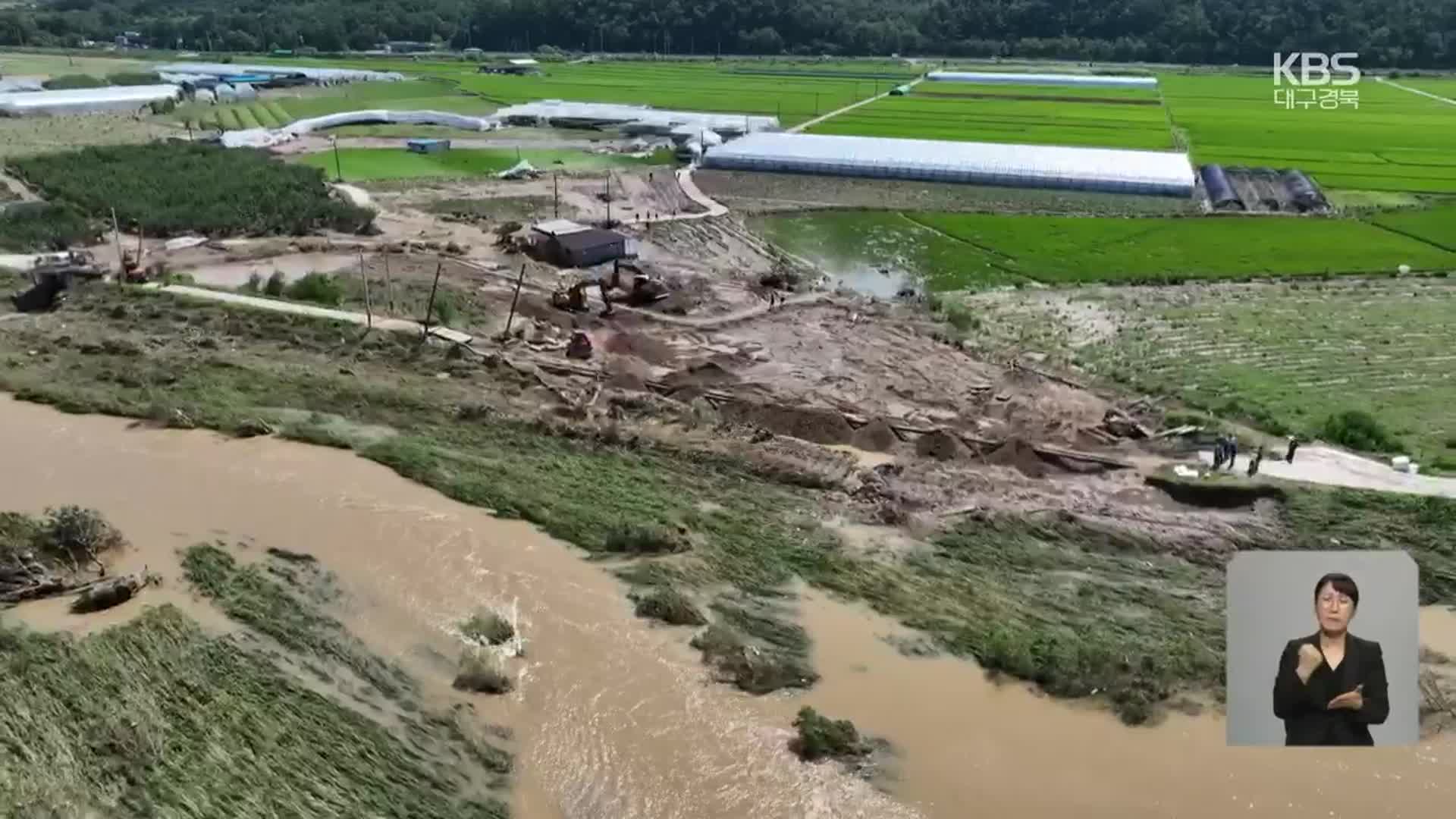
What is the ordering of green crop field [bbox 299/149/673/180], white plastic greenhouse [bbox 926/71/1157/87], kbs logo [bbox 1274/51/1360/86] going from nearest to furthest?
1. green crop field [bbox 299/149/673/180]
2. white plastic greenhouse [bbox 926/71/1157/87]
3. kbs logo [bbox 1274/51/1360/86]

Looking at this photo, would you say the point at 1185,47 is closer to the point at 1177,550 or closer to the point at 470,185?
the point at 470,185

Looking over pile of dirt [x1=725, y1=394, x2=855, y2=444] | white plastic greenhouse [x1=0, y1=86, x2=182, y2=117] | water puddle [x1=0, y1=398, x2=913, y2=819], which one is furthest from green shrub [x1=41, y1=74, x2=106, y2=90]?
pile of dirt [x1=725, y1=394, x2=855, y2=444]

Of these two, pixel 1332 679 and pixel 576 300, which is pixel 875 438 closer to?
pixel 576 300

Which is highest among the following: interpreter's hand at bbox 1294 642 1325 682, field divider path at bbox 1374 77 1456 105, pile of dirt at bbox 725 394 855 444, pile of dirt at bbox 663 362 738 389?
field divider path at bbox 1374 77 1456 105

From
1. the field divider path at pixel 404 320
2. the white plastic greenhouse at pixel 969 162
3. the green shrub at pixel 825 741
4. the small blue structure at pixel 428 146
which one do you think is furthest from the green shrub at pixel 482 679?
the small blue structure at pixel 428 146

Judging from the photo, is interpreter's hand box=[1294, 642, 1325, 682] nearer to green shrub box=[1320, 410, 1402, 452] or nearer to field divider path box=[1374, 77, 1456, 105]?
green shrub box=[1320, 410, 1402, 452]

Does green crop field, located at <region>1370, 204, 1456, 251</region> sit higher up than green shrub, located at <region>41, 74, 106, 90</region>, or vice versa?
green shrub, located at <region>41, 74, 106, 90</region>

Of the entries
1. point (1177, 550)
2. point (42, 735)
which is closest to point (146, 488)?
point (42, 735)
